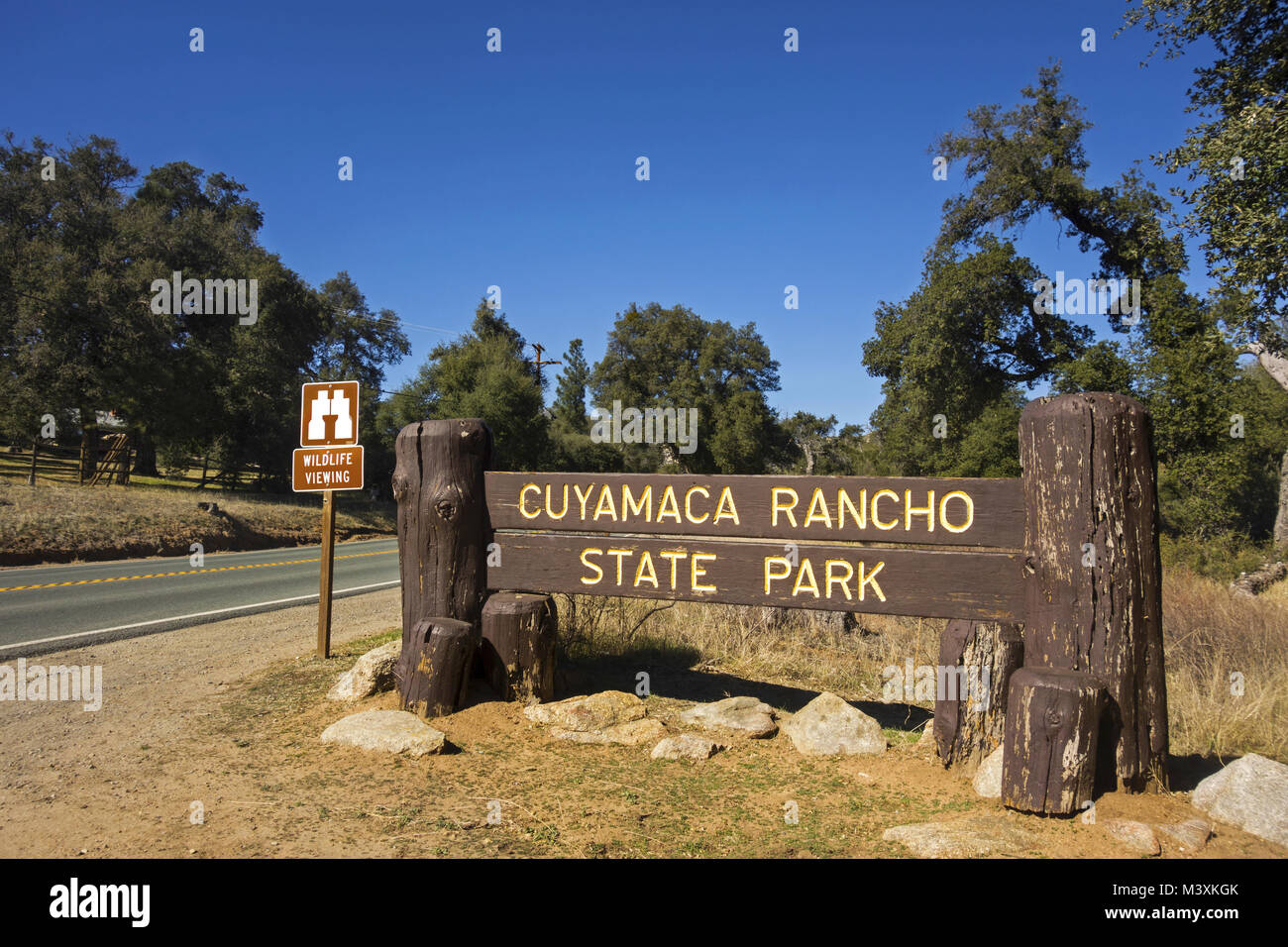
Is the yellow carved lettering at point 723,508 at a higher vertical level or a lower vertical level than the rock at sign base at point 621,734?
higher

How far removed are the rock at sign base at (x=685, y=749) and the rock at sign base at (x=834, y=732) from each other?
57 cm

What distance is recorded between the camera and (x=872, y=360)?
24391 millimetres

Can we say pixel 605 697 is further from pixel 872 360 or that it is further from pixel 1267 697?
pixel 872 360

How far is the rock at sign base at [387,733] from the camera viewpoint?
474 cm

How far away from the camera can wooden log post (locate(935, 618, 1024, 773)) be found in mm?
4488

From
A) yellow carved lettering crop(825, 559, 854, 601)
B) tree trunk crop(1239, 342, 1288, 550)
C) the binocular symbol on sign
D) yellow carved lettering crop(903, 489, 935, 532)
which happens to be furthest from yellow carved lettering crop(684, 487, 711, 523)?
tree trunk crop(1239, 342, 1288, 550)

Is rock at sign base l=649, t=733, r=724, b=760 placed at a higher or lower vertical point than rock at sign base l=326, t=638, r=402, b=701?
lower

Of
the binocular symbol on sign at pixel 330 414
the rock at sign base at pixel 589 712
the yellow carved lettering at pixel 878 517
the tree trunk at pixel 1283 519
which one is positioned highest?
the binocular symbol on sign at pixel 330 414

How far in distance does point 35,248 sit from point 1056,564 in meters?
29.4

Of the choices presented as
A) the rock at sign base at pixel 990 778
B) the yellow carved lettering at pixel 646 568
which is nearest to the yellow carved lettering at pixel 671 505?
the yellow carved lettering at pixel 646 568

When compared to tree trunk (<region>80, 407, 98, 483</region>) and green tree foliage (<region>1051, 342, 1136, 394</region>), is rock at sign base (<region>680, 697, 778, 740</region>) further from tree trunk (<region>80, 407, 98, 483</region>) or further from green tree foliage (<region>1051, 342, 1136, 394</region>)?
tree trunk (<region>80, 407, 98, 483</region>)

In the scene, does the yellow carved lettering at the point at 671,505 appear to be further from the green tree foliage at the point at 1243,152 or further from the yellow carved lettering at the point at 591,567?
the green tree foliage at the point at 1243,152

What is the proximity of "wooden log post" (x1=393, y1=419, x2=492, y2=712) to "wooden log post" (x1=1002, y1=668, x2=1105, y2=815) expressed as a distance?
356 centimetres
